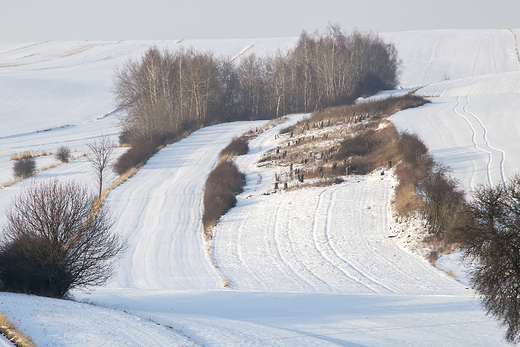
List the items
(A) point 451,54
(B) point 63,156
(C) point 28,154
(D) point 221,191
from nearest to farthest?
(D) point 221,191
(B) point 63,156
(C) point 28,154
(A) point 451,54

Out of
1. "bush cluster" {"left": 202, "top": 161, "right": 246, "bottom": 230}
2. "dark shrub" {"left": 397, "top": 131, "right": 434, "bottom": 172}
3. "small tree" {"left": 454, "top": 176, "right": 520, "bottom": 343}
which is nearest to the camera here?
"small tree" {"left": 454, "top": 176, "right": 520, "bottom": 343}

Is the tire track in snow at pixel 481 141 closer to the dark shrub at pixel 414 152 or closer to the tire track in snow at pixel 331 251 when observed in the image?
the dark shrub at pixel 414 152

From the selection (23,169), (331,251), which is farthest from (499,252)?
(23,169)

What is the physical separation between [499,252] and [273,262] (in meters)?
11.8

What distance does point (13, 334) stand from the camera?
8641 millimetres

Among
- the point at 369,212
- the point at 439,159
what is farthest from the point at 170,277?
the point at 439,159

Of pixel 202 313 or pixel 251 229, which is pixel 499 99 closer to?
pixel 251 229

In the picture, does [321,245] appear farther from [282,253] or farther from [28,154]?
[28,154]

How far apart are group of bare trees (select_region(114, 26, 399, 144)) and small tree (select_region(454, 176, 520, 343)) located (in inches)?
1819

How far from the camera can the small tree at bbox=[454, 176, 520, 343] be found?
30.4ft

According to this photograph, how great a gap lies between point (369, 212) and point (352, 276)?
742cm

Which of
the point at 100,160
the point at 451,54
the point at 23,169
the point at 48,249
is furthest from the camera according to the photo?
the point at 451,54

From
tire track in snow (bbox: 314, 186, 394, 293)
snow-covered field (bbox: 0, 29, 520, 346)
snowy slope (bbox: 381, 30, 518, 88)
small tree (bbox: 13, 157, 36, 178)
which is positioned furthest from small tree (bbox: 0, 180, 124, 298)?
snowy slope (bbox: 381, 30, 518, 88)

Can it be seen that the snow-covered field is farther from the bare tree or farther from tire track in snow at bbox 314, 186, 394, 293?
the bare tree
